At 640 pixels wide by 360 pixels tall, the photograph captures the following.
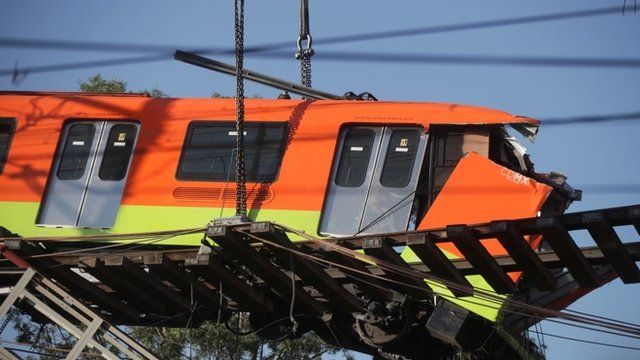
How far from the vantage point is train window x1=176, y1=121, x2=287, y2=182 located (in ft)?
47.8

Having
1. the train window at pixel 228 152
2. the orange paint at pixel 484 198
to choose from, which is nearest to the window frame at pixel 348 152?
the train window at pixel 228 152

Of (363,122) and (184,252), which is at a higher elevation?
(363,122)

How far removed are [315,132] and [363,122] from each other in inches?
26.7

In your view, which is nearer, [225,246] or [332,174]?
[225,246]

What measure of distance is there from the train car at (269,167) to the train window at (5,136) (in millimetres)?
21

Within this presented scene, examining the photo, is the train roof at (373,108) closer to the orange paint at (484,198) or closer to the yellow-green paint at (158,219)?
the orange paint at (484,198)

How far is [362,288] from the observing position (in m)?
13.3

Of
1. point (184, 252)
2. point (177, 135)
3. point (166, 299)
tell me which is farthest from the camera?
point (177, 135)

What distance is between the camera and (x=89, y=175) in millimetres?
15125

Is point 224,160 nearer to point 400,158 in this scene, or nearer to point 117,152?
point 117,152

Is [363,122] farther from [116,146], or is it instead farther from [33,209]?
[33,209]

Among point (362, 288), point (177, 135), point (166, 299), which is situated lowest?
point (166, 299)

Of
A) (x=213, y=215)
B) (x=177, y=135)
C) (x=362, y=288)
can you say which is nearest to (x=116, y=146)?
(x=177, y=135)

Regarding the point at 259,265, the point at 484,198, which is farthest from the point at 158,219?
the point at 484,198
